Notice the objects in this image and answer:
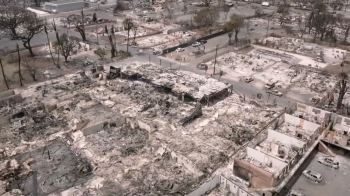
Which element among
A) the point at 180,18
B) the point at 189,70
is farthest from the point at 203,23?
the point at 189,70

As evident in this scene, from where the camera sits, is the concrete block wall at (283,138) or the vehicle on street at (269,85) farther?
the vehicle on street at (269,85)

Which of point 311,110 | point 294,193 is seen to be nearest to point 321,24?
point 311,110

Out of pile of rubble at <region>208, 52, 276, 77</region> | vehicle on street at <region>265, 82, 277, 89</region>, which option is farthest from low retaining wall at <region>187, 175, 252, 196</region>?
pile of rubble at <region>208, 52, 276, 77</region>

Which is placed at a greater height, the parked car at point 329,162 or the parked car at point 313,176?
the parked car at point 329,162

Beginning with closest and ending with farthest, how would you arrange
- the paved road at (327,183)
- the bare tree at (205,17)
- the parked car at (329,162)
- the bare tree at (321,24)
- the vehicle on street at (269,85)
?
the paved road at (327,183), the parked car at (329,162), the vehicle on street at (269,85), the bare tree at (321,24), the bare tree at (205,17)

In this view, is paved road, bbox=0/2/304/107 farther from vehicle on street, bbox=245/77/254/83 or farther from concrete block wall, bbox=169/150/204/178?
concrete block wall, bbox=169/150/204/178

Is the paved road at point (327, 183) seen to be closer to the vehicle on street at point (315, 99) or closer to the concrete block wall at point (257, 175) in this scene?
the concrete block wall at point (257, 175)

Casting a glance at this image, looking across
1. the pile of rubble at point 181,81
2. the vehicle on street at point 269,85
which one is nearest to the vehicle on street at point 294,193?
the pile of rubble at point 181,81

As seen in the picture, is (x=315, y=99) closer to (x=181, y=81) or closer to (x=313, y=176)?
(x=313, y=176)
